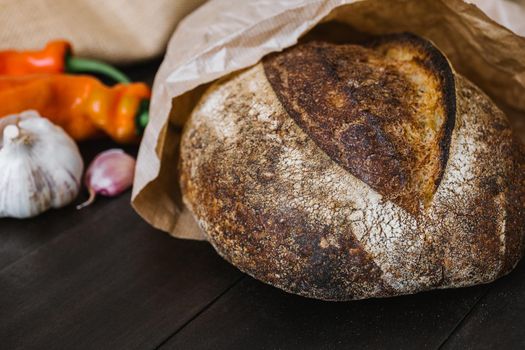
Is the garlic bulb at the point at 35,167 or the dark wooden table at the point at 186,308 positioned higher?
the garlic bulb at the point at 35,167

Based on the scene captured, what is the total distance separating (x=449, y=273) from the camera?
958mm

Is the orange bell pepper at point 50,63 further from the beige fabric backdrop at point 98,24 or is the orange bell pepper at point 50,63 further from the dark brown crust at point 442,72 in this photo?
the dark brown crust at point 442,72

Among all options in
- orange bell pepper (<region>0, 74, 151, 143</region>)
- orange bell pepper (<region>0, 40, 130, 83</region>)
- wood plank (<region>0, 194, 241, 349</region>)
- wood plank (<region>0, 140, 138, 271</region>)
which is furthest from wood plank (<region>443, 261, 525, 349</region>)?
orange bell pepper (<region>0, 40, 130, 83</region>)

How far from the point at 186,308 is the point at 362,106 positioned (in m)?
0.44

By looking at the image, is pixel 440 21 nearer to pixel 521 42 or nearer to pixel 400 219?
pixel 521 42

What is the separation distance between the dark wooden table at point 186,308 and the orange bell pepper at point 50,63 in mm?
590

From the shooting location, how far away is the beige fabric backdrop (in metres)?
1.70

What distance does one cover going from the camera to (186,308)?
1061mm

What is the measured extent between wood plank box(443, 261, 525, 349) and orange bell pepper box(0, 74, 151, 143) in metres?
0.86

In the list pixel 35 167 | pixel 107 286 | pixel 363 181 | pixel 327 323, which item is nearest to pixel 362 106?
pixel 363 181

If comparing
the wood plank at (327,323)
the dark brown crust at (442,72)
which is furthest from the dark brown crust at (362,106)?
the wood plank at (327,323)

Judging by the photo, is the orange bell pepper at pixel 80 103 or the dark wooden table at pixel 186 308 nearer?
the dark wooden table at pixel 186 308

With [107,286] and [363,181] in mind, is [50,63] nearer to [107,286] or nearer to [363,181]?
[107,286]

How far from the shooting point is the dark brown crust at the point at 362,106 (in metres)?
0.96
